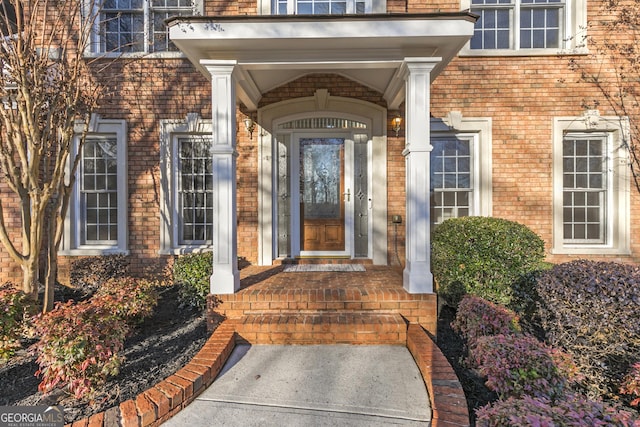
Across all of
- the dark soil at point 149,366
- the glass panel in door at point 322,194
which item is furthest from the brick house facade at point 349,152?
the dark soil at point 149,366

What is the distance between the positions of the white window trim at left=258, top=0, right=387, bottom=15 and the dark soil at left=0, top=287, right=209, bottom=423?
4862 millimetres

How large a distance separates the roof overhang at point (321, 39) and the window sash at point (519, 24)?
236 centimetres

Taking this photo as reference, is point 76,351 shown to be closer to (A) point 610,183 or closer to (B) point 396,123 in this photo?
(B) point 396,123

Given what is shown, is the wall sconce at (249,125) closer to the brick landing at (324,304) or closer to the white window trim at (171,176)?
the white window trim at (171,176)

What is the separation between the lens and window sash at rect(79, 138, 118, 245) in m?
5.71

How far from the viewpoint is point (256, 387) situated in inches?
107

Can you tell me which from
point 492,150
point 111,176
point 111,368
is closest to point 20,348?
point 111,368

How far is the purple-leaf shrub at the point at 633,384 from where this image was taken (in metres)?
2.35

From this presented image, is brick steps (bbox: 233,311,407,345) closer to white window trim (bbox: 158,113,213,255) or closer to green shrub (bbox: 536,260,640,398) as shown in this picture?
green shrub (bbox: 536,260,640,398)

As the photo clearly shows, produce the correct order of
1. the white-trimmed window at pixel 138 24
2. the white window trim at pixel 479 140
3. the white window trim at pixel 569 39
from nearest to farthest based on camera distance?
the white window trim at pixel 569 39, the white window trim at pixel 479 140, the white-trimmed window at pixel 138 24

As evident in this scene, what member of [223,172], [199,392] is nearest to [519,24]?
[223,172]

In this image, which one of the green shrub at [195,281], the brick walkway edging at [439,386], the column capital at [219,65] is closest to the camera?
the brick walkway edging at [439,386]

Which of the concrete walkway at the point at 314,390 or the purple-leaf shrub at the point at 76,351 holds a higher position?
the purple-leaf shrub at the point at 76,351

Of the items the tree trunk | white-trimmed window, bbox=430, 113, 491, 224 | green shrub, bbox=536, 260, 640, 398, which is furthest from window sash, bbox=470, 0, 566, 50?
the tree trunk
